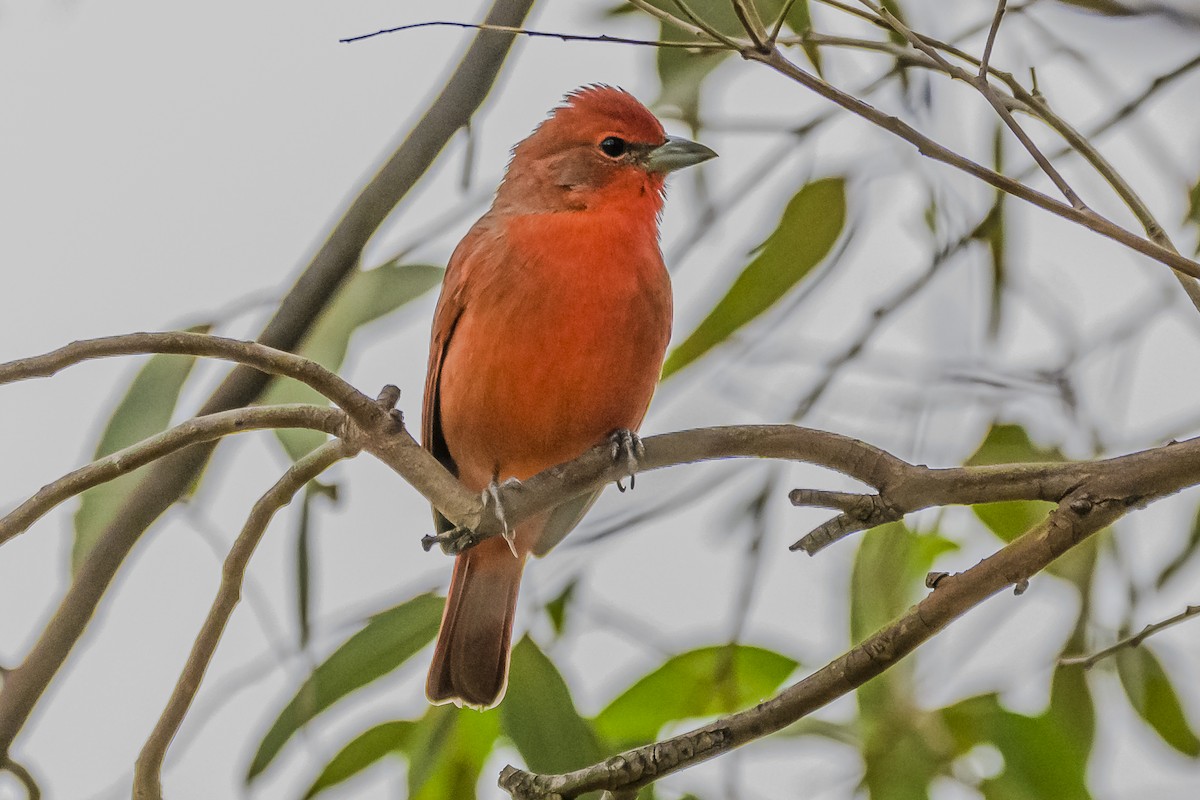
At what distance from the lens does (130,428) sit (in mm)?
2625

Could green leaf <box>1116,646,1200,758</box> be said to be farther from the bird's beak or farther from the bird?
the bird's beak

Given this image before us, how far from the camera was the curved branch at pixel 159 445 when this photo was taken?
5.37 ft

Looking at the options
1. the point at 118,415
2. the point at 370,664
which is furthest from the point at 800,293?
the point at 118,415

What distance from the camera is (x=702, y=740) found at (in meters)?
1.57

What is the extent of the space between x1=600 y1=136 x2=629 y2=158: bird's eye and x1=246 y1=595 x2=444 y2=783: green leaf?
0.97 meters

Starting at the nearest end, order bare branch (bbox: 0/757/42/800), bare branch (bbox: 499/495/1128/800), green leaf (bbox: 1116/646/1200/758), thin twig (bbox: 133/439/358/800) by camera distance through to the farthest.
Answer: bare branch (bbox: 499/495/1128/800)
thin twig (bbox: 133/439/358/800)
bare branch (bbox: 0/757/42/800)
green leaf (bbox: 1116/646/1200/758)

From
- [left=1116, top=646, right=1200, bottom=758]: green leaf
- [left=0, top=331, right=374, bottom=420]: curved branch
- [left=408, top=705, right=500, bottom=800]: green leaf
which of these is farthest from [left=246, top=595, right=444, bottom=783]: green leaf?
[left=1116, top=646, right=1200, bottom=758]: green leaf

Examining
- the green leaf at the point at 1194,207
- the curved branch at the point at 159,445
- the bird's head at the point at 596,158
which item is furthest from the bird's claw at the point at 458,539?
the green leaf at the point at 1194,207

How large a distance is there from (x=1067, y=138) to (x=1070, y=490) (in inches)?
16.2

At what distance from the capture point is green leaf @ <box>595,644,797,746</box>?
2539 millimetres

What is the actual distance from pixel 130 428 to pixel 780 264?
1259 millimetres

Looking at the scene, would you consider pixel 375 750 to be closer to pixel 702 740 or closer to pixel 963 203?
pixel 702 740

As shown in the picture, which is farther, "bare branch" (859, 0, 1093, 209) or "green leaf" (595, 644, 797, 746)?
"green leaf" (595, 644, 797, 746)

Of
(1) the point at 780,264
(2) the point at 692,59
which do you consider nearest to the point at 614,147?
(2) the point at 692,59
